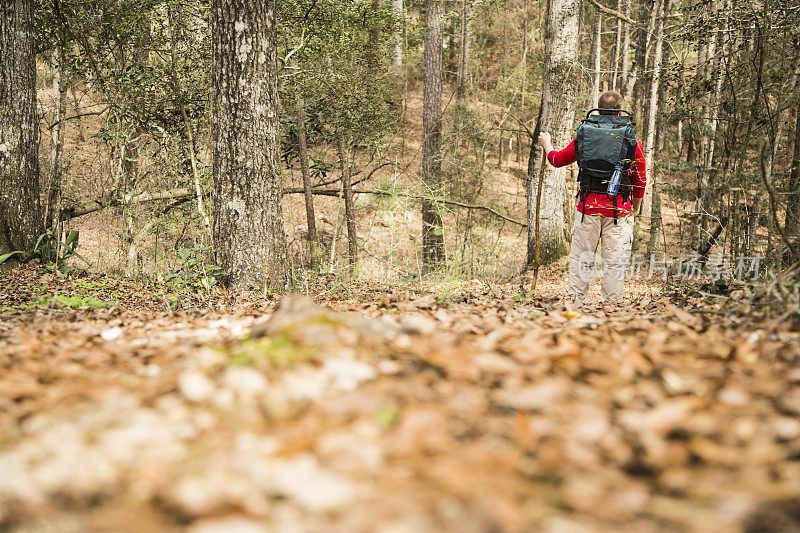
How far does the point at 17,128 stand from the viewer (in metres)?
7.30

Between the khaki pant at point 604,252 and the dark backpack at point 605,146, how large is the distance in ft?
1.35

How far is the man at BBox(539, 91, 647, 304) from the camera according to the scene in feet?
18.6

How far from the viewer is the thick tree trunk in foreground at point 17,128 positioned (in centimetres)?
716

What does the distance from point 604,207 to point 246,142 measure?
407 cm

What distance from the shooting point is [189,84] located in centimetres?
960

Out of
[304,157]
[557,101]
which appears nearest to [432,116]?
[304,157]

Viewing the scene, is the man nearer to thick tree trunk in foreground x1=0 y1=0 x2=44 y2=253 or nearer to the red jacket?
the red jacket

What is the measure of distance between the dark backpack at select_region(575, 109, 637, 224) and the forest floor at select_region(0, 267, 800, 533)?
3.08 m

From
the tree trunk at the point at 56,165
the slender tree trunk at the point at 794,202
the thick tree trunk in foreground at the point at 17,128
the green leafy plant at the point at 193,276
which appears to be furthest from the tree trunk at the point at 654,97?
the tree trunk at the point at 56,165

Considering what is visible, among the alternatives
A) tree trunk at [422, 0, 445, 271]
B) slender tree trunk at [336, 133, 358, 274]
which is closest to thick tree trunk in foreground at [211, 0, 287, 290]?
slender tree trunk at [336, 133, 358, 274]

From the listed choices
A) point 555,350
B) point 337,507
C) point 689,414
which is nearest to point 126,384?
point 337,507

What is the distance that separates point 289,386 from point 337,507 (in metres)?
0.66

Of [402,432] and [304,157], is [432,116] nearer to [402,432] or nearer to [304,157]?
[304,157]

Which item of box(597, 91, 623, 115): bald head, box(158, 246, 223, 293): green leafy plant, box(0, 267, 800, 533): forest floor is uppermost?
box(597, 91, 623, 115): bald head
